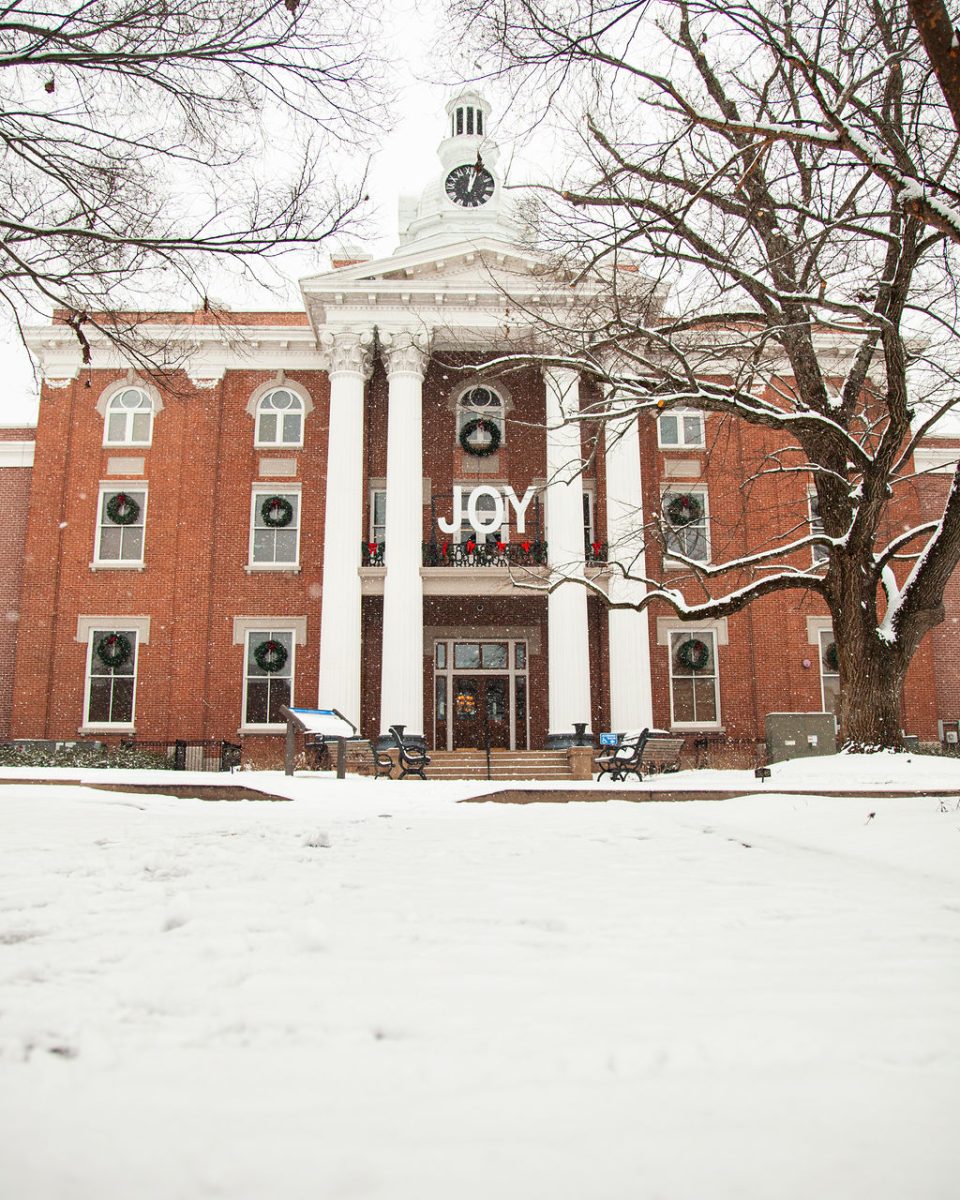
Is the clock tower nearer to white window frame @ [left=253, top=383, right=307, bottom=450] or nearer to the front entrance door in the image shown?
white window frame @ [left=253, top=383, right=307, bottom=450]

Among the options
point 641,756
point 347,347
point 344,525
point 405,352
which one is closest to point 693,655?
point 641,756

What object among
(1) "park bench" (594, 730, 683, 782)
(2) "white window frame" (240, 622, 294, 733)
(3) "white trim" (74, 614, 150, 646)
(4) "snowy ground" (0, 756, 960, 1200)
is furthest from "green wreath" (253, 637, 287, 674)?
(4) "snowy ground" (0, 756, 960, 1200)

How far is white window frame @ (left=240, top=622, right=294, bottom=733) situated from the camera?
24875 mm

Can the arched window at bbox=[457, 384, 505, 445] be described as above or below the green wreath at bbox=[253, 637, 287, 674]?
above

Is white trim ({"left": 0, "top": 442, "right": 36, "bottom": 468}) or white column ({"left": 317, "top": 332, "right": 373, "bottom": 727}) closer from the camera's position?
white column ({"left": 317, "top": 332, "right": 373, "bottom": 727})

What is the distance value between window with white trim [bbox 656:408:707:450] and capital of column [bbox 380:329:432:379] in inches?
283

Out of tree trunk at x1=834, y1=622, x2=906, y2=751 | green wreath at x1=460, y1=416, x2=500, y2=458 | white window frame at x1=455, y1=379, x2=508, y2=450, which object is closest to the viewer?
tree trunk at x1=834, y1=622, x2=906, y2=751

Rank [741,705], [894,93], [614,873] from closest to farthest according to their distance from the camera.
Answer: [614,873], [894,93], [741,705]

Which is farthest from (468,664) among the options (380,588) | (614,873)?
(614,873)

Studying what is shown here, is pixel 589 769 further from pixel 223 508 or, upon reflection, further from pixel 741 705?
pixel 223 508

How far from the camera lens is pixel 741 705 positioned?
25547 mm

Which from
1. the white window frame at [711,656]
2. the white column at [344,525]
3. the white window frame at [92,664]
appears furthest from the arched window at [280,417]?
the white window frame at [711,656]

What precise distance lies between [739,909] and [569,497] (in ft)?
68.9

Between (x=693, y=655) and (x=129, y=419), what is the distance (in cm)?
1712
